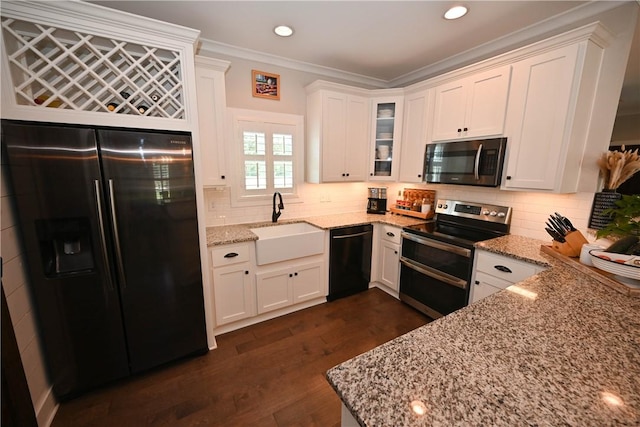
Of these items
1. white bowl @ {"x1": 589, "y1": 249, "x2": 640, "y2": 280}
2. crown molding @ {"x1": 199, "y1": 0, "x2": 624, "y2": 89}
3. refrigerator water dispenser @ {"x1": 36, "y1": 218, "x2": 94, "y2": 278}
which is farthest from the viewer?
crown molding @ {"x1": 199, "y1": 0, "x2": 624, "y2": 89}

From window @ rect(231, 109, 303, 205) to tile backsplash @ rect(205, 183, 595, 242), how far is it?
15 centimetres

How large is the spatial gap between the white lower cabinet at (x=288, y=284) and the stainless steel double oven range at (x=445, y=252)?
957mm

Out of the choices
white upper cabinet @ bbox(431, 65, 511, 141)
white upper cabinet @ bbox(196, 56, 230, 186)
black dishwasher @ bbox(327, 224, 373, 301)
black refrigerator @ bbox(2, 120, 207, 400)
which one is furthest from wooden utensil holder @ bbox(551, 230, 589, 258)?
white upper cabinet @ bbox(196, 56, 230, 186)

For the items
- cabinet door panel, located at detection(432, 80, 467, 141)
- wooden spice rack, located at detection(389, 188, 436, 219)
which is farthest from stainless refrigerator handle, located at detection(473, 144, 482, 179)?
wooden spice rack, located at detection(389, 188, 436, 219)

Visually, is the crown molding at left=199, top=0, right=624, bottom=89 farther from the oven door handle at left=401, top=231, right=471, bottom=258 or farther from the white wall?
the white wall

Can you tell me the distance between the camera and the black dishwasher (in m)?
2.85

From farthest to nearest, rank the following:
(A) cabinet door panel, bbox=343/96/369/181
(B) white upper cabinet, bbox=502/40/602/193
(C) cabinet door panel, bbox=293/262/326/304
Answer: (A) cabinet door panel, bbox=343/96/369/181 → (C) cabinet door panel, bbox=293/262/326/304 → (B) white upper cabinet, bbox=502/40/602/193

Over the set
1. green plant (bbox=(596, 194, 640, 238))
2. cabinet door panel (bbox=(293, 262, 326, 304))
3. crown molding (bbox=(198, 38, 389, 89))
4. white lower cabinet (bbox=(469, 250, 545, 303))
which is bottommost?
cabinet door panel (bbox=(293, 262, 326, 304))

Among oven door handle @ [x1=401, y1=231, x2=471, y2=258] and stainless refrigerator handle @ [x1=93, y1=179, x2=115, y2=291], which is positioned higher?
stainless refrigerator handle @ [x1=93, y1=179, x2=115, y2=291]

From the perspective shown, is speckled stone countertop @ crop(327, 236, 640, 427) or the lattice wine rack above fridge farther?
the lattice wine rack above fridge

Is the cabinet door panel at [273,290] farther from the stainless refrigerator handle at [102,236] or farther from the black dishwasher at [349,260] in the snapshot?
the stainless refrigerator handle at [102,236]

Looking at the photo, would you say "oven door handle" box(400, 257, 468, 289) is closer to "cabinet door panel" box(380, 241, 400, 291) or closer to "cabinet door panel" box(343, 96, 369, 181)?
"cabinet door panel" box(380, 241, 400, 291)

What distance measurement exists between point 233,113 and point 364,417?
8.93 ft

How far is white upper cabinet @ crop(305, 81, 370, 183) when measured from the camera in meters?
2.87
